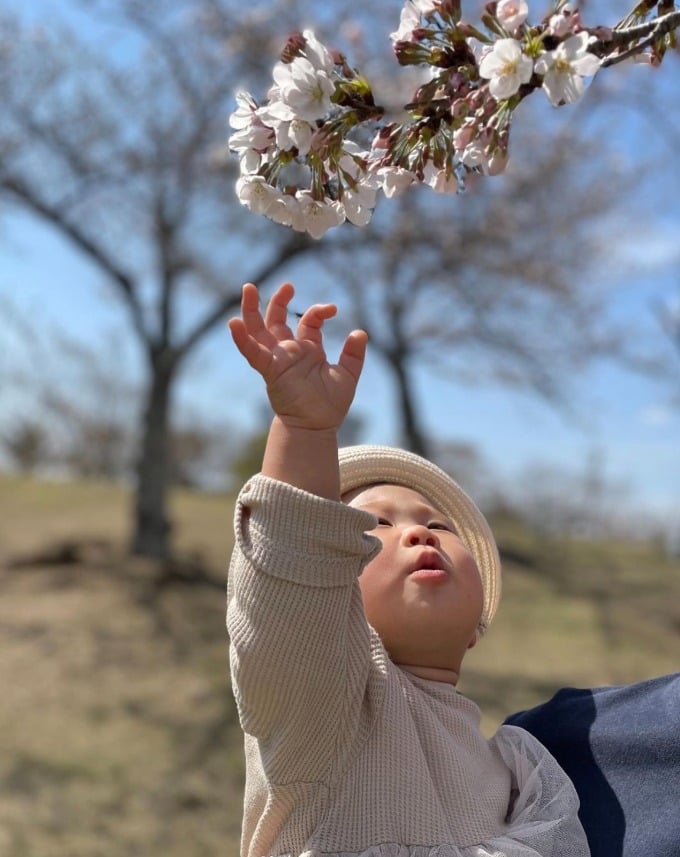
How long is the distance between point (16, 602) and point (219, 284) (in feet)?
9.28

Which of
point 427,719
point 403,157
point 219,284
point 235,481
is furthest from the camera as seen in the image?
point 235,481

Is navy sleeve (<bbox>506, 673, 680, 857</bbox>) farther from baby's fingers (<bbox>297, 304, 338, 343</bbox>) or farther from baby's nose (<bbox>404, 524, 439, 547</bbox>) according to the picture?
baby's fingers (<bbox>297, 304, 338, 343</bbox>)

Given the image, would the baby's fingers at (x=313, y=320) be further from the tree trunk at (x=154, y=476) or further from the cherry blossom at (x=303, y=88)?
the tree trunk at (x=154, y=476)

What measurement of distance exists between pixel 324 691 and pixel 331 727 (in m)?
0.06

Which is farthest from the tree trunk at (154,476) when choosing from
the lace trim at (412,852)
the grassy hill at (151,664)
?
the lace trim at (412,852)

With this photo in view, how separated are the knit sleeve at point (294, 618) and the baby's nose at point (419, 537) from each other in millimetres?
248

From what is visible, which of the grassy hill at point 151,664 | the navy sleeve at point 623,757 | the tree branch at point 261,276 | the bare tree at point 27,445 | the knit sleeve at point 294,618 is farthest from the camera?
the bare tree at point 27,445

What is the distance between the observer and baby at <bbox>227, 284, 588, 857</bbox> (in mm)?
1104

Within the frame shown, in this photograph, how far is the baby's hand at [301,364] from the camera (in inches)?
44.1

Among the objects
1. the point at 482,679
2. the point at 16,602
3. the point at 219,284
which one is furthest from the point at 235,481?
the point at 482,679

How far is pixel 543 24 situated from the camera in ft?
2.89

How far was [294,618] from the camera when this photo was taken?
110 cm

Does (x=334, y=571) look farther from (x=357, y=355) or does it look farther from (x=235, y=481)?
(x=235, y=481)

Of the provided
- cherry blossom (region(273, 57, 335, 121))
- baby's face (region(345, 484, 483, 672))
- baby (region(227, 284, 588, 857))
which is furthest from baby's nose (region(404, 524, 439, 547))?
cherry blossom (region(273, 57, 335, 121))
